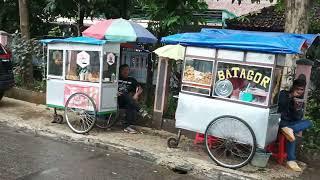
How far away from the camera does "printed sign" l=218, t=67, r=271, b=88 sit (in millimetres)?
6402

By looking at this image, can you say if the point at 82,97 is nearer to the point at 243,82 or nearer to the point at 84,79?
the point at 84,79

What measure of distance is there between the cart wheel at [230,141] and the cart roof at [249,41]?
1.10 meters

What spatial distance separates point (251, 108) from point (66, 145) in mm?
3337

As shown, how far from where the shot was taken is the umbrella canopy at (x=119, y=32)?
27.5 feet

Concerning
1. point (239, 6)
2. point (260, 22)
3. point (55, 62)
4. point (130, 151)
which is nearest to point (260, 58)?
point (130, 151)

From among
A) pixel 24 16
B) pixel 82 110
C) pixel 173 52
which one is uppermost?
pixel 24 16

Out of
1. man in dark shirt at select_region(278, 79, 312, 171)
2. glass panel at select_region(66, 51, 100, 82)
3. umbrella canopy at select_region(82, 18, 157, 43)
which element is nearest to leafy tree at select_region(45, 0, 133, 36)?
umbrella canopy at select_region(82, 18, 157, 43)

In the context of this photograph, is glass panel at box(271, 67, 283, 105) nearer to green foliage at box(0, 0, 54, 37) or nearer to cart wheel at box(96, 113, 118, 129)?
cart wheel at box(96, 113, 118, 129)

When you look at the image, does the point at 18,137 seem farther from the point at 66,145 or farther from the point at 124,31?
the point at 124,31

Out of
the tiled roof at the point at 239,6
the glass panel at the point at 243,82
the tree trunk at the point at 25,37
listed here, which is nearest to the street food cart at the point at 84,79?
the glass panel at the point at 243,82

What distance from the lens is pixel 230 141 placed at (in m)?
6.61

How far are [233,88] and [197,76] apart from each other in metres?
0.64

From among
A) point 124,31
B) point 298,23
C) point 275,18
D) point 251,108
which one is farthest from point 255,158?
point 275,18

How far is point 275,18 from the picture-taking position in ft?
52.7
